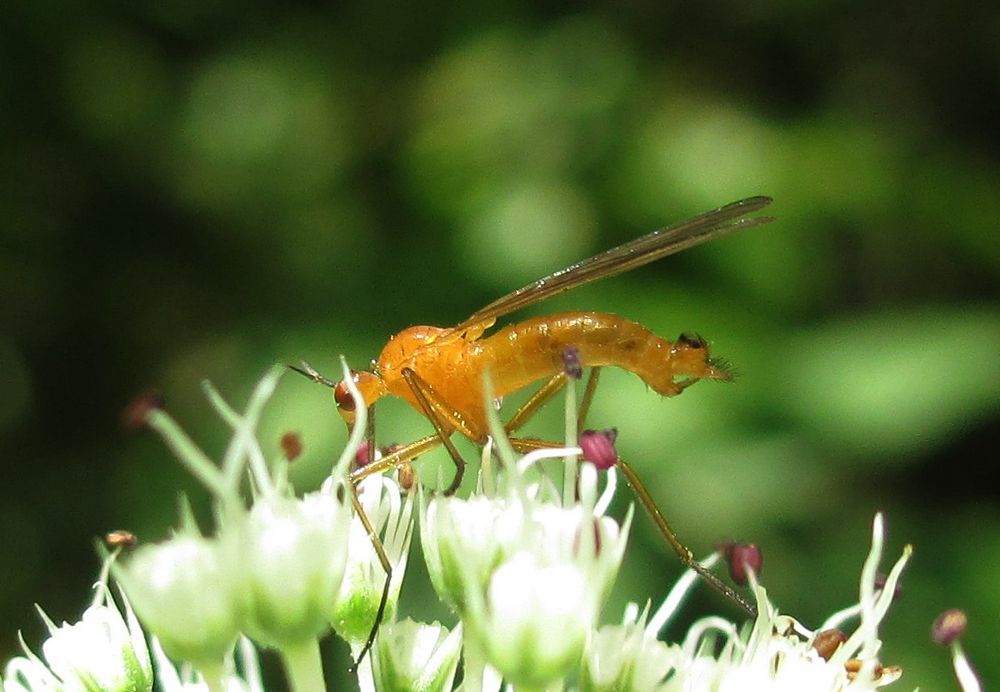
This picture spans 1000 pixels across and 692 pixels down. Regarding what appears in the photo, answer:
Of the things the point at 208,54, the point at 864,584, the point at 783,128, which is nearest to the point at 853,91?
the point at 783,128

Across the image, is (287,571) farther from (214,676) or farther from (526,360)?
(526,360)

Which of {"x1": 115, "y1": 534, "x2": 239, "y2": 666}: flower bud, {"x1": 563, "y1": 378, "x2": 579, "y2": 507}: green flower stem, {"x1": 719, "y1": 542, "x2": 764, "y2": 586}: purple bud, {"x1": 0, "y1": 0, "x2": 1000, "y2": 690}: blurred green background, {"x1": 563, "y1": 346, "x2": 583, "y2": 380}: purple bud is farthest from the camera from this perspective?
{"x1": 0, "y1": 0, "x2": 1000, "y2": 690}: blurred green background

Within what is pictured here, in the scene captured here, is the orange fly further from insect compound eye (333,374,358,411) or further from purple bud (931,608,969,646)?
purple bud (931,608,969,646)

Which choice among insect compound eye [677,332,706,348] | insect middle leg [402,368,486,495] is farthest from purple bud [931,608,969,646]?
insect middle leg [402,368,486,495]

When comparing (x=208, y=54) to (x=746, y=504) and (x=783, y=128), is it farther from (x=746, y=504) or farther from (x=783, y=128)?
(x=746, y=504)

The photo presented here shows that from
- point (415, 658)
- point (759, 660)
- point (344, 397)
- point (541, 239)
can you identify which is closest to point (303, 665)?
point (415, 658)
